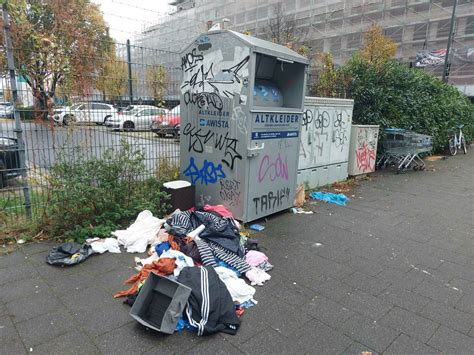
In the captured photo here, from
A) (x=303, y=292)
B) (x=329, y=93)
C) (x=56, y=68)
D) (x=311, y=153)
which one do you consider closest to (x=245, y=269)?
(x=303, y=292)

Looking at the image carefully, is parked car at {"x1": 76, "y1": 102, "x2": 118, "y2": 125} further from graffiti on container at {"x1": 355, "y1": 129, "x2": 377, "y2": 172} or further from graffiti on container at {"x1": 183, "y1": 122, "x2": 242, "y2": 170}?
graffiti on container at {"x1": 355, "y1": 129, "x2": 377, "y2": 172}

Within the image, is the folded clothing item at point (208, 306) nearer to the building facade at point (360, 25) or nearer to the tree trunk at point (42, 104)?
the tree trunk at point (42, 104)

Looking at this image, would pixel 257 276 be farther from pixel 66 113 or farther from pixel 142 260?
pixel 66 113

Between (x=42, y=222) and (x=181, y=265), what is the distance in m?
2.01

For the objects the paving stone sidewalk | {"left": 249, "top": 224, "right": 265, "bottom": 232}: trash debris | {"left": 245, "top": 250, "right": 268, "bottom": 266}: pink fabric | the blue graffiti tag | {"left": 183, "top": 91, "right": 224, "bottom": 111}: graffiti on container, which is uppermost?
{"left": 183, "top": 91, "right": 224, "bottom": 111}: graffiti on container

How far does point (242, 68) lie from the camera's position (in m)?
4.04

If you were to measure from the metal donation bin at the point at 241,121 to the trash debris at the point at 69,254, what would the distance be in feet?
5.89

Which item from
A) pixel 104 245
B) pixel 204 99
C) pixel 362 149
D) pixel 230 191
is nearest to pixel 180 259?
pixel 104 245

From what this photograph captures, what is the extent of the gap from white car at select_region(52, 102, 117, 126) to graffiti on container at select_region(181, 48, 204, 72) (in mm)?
1168

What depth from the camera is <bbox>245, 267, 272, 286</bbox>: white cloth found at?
121 inches

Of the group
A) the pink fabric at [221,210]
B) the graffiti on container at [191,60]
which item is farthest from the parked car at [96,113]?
the pink fabric at [221,210]

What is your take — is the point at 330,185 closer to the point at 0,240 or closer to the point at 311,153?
the point at 311,153

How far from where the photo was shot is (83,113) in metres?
4.14

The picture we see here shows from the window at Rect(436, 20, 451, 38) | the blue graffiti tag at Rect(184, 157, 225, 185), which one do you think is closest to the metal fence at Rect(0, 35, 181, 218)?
the blue graffiti tag at Rect(184, 157, 225, 185)
